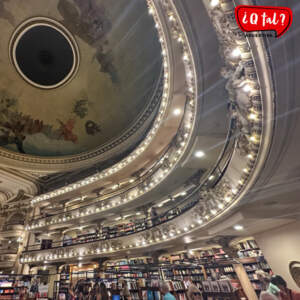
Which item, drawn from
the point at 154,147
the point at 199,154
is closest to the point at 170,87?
the point at 199,154

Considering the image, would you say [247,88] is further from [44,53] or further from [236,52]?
[44,53]

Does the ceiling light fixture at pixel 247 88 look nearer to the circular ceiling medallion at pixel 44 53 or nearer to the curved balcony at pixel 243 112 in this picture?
the curved balcony at pixel 243 112

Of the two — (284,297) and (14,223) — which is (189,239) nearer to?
(284,297)

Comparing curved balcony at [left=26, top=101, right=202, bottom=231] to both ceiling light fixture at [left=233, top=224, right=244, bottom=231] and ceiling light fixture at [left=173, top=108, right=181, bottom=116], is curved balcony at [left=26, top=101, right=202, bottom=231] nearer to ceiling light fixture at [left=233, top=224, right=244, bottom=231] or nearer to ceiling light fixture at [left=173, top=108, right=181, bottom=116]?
ceiling light fixture at [left=173, top=108, right=181, bottom=116]

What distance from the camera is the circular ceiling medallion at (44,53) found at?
15050mm

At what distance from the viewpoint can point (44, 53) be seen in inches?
649

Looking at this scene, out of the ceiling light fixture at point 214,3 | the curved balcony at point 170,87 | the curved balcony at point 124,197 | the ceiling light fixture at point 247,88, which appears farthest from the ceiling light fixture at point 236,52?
the curved balcony at point 124,197

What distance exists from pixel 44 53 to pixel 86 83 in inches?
172

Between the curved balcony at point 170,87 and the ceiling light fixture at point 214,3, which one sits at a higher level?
the curved balcony at point 170,87

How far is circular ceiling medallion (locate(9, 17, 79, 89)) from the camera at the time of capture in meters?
15.1

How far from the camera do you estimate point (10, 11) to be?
13617mm

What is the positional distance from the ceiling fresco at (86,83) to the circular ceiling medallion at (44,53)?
0.43m

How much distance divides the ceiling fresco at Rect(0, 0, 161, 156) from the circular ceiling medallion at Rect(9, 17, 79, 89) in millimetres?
426

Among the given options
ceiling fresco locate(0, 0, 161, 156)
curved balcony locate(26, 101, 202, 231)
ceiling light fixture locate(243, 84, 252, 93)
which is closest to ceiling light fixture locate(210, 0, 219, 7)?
ceiling light fixture locate(243, 84, 252, 93)
